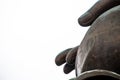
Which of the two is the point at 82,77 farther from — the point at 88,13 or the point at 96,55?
the point at 88,13

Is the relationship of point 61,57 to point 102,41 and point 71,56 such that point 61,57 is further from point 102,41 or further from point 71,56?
point 102,41

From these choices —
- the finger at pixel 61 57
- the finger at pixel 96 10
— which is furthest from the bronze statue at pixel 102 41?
the finger at pixel 61 57

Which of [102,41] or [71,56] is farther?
[71,56]

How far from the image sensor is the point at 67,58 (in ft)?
1.82

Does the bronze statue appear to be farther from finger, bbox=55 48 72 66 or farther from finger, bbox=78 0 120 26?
finger, bbox=55 48 72 66

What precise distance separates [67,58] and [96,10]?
5.2 inches

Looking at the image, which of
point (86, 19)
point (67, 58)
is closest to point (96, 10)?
point (86, 19)

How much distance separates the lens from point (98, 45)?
0.43 meters

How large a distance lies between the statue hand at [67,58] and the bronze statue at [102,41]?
0.23 ft

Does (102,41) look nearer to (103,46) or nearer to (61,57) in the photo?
(103,46)

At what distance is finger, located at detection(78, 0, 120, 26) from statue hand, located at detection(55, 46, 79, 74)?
71 mm

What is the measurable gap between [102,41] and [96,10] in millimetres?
110

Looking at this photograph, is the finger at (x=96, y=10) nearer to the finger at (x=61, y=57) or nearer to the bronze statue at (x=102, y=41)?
the bronze statue at (x=102, y=41)

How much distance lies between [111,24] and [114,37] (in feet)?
0.11
